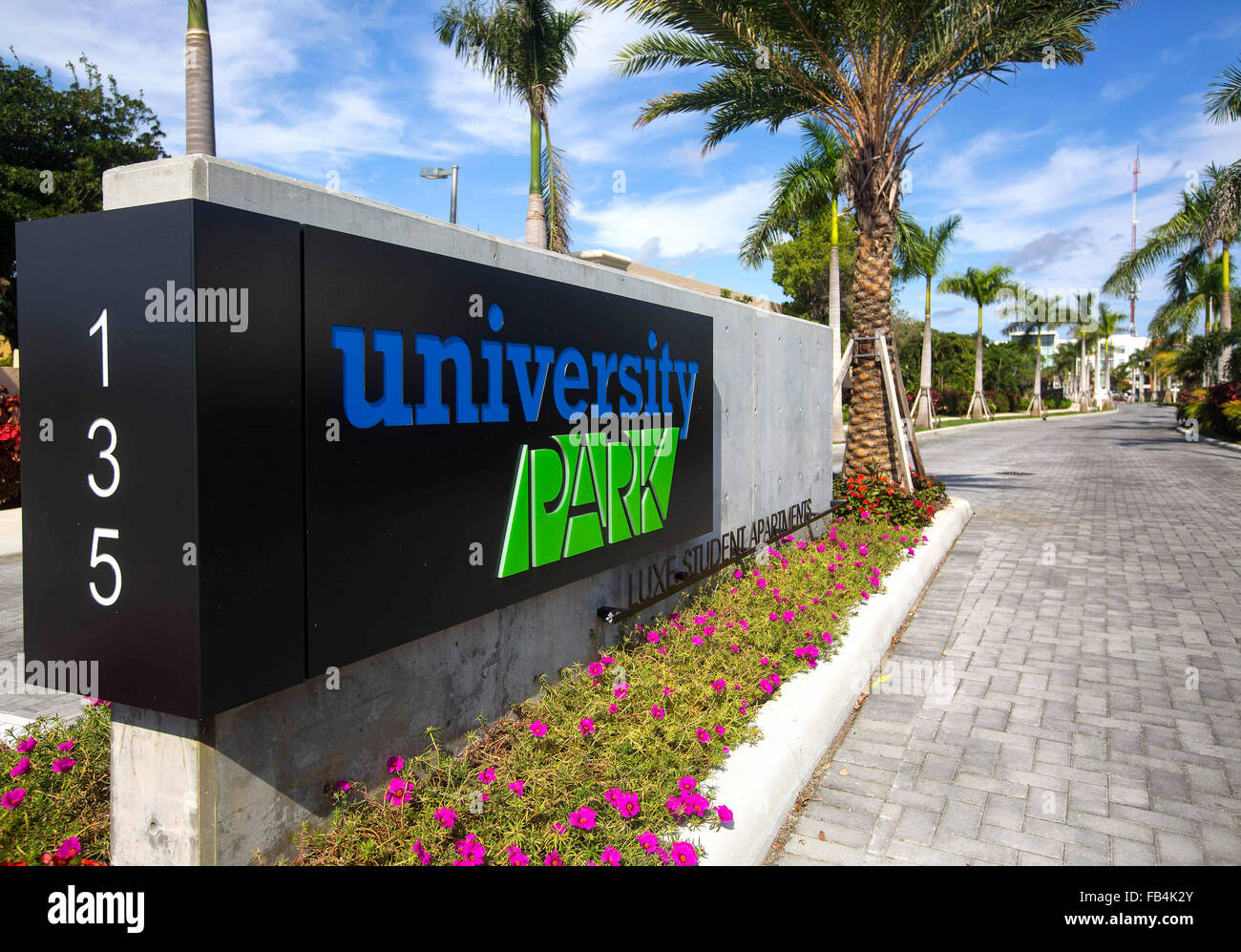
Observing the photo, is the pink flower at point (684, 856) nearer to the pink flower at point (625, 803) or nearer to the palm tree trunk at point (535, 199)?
the pink flower at point (625, 803)

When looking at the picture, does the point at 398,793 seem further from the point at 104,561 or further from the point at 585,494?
the point at 585,494

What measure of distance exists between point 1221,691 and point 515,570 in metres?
4.90

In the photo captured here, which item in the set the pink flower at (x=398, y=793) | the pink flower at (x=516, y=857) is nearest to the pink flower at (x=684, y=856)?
the pink flower at (x=516, y=857)

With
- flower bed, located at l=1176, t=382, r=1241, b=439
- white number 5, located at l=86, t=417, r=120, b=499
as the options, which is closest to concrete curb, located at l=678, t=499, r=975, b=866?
white number 5, located at l=86, t=417, r=120, b=499

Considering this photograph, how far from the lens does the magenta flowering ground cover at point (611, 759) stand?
10.2 feet

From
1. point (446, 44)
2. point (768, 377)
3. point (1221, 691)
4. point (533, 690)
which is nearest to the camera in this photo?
point (533, 690)

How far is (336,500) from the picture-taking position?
119 inches

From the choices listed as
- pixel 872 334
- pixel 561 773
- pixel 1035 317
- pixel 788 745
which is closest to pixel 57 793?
pixel 561 773

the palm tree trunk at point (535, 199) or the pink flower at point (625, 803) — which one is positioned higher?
the palm tree trunk at point (535, 199)
